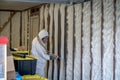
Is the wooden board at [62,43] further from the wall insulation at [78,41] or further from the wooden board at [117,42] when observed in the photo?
the wooden board at [117,42]

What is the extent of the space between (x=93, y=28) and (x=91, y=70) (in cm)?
95

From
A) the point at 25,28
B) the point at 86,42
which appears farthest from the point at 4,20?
the point at 86,42

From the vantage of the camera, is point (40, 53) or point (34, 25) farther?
point (34, 25)

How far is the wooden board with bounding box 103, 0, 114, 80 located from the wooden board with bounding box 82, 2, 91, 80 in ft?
2.14

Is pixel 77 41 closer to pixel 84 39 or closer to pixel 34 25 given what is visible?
pixel 84 39

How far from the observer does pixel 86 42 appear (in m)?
5.78

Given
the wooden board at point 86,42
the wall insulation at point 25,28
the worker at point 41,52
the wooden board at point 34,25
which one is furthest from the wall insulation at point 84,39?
the wall insulation at point 25,28

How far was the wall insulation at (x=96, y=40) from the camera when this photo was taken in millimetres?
5276

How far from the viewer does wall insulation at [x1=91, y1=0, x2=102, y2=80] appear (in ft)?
17.3

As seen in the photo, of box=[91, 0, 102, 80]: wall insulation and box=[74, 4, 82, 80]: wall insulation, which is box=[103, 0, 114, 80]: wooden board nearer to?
box=[91, 0, 102, 80]: wall insulation

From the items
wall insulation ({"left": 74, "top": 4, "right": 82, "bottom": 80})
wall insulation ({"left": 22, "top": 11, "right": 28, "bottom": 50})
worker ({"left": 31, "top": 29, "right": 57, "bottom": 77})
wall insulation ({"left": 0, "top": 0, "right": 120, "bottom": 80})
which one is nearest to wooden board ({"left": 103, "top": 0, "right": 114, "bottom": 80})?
wall insulation ({"left": 0, "top": 0, "right": 120, "bottom": 80})

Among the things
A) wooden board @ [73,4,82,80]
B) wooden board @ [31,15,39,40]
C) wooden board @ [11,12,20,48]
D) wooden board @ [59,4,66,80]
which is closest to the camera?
wooden board @ [73,4,82,80]

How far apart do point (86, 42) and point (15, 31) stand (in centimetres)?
590

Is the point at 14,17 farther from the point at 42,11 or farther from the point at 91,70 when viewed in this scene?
the point at 91,70
